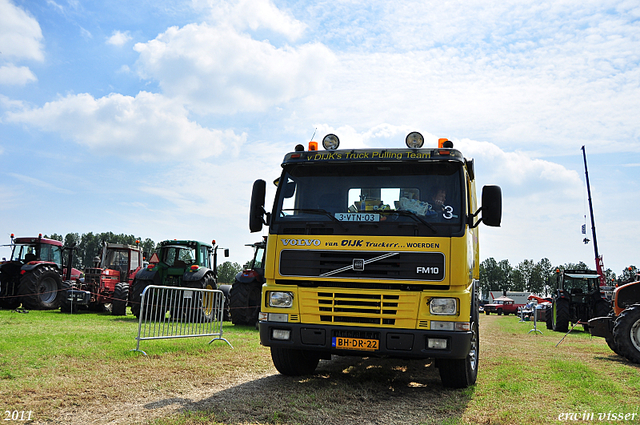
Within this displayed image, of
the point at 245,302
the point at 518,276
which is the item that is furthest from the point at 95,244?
the point at 245,302

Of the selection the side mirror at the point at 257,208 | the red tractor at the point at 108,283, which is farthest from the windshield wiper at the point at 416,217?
the red tractor at the point at 108,283

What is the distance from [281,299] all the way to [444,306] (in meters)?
1.77

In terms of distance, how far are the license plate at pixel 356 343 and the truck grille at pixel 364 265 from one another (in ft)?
2.16

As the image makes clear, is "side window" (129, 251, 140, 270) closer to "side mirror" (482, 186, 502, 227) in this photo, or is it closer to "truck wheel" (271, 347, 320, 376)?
"truck wheel" (271, 347, 320, 376)

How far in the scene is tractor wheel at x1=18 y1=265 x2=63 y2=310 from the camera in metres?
16.0

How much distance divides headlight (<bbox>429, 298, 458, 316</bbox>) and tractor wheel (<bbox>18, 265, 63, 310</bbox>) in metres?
15.0

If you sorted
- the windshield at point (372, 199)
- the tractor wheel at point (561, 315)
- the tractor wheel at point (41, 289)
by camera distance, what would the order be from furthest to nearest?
the tractor wheel at point (561, 315) → the tractor wheel at point (41, 289) → the windshield at point (372, 199)

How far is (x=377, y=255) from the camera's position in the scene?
5359 mm

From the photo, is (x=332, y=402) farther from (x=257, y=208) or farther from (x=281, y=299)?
(x=257, y=208)

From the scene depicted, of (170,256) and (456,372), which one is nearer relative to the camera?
(456,372)

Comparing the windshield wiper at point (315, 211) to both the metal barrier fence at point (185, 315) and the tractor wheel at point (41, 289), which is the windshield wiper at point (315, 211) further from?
the tractor wheel at point (41, 289)

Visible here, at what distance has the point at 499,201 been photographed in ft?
18.6

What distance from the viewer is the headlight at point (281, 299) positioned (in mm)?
5609

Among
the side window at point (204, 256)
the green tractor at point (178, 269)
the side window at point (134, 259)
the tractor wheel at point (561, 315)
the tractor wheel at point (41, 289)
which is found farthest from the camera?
the side window at point (134, 259)
